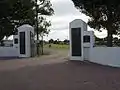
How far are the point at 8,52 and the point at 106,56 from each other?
12652 mm

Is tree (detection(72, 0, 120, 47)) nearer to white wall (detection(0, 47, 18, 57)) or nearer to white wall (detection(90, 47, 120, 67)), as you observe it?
white wall (detection(90, 47, 120, 67))

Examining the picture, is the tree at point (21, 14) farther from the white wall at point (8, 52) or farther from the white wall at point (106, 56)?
the white wall at point (106, 56)

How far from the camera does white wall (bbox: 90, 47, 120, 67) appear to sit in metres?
17.2

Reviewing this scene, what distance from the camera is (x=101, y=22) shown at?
30578 mm

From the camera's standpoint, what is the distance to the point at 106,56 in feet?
59.8

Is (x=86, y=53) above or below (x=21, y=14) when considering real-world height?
below

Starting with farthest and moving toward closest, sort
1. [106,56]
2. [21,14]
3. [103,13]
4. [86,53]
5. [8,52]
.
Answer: [21,14], [103,13], [8,52], [86,53], [106,56]

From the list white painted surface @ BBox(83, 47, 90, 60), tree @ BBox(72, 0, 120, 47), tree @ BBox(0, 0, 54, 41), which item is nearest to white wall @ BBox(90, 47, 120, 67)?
white painted surface @ BBox(83, 47, 90, 60)

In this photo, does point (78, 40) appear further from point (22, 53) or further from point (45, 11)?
point (45, 11)

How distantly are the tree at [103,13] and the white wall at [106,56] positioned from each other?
19.3ft

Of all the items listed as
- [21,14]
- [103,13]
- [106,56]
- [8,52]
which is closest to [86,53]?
[106,56]

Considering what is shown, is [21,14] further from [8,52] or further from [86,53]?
[86,53]

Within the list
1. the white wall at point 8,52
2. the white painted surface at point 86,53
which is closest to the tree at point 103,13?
the white painted surface at point 86,53

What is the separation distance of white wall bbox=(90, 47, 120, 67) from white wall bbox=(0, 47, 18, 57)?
31.1 ft
